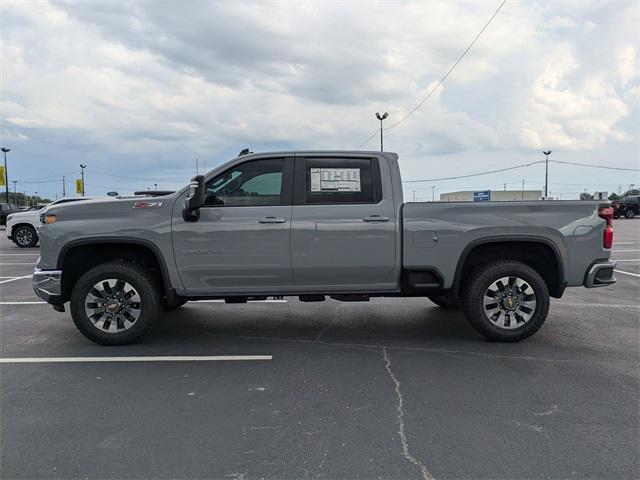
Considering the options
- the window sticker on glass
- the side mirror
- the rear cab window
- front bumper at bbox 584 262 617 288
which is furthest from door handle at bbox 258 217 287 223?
front bumper at bbox 584 262 617 288

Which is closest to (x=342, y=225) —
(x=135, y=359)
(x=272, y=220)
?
(x=272, y=220)

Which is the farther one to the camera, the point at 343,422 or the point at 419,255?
the point at 419,255

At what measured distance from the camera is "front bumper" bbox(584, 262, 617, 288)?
5.20 m

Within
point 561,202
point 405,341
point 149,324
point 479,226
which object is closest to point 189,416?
point 149,324

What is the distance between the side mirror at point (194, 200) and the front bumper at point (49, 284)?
4.88ft

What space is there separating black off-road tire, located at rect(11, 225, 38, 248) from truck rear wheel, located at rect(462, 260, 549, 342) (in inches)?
652

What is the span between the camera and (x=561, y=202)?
520cm

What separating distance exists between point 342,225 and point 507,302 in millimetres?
1983

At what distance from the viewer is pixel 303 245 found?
198 inches

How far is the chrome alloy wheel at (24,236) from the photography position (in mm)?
16859

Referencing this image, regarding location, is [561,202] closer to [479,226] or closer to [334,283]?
[479,226]

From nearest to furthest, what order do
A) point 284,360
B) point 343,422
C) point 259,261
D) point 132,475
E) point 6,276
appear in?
point 132,475
point 343,422
point 284,360
point 259,261
point 6,276

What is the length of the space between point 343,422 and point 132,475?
1394 mm

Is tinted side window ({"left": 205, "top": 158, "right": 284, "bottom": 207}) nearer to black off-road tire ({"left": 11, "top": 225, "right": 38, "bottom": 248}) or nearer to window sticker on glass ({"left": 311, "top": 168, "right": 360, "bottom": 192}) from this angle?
window sticker on glass ({"left": 311, "top": 168, "right": 360, "bottom": 192})
